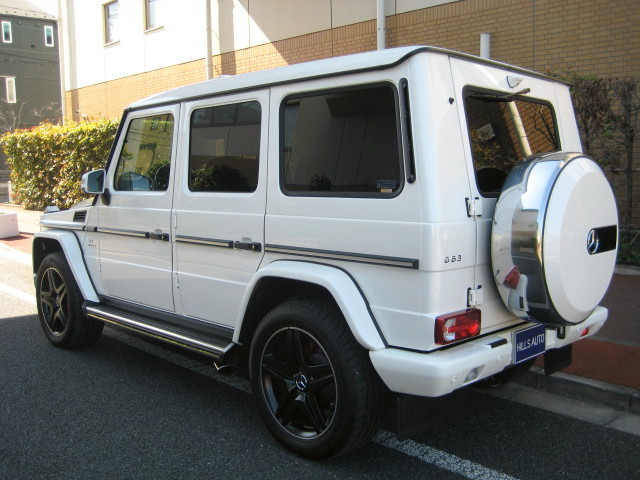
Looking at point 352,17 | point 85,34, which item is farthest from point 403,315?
point 85,34

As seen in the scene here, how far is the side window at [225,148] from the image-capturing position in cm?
378

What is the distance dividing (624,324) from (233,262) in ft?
12.7

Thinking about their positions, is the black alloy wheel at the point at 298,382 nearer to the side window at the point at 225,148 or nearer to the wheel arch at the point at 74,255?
the side window at the point at 225,148

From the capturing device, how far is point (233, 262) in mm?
3803

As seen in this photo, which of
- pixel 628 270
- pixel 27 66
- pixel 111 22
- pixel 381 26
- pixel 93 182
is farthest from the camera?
pixel 27 66

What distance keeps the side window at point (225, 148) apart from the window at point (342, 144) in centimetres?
28

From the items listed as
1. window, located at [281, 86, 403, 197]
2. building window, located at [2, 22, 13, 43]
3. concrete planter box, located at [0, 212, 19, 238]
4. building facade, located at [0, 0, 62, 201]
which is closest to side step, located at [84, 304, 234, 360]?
window, located at [281, 86, 403, 197]

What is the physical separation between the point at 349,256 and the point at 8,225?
11.7 m

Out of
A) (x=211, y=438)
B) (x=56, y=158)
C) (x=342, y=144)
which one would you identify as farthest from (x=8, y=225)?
(x=342, y=144)

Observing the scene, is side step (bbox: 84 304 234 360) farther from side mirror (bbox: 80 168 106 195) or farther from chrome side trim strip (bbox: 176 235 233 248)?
side mirror (bbox: 80 168 106 195)

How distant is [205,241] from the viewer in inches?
156

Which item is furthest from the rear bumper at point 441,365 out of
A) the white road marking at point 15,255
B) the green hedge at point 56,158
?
the green hedge at point 56,158

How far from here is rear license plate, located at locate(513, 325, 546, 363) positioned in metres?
3.23

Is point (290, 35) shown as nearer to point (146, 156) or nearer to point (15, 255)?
point (15, 255)
